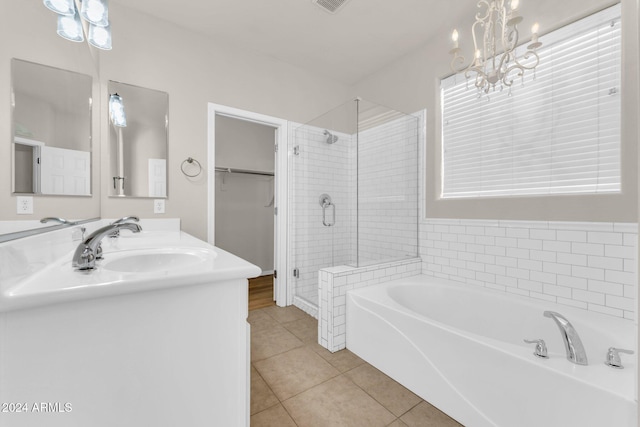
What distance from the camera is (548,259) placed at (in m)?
1.76

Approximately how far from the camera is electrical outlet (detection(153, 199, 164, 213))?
7.11 feet

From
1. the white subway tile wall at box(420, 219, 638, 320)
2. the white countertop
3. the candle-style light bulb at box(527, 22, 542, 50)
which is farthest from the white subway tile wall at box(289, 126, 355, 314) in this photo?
the white countertop

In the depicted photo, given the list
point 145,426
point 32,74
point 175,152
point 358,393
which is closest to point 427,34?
point 175,152

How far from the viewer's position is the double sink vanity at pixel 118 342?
0.54m

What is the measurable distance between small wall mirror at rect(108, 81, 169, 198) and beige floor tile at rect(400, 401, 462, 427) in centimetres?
229

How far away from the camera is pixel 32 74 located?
2.76 feet

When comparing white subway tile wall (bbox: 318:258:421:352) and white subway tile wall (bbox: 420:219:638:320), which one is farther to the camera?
white subway tile wall (bbox: 318:258:421:352)

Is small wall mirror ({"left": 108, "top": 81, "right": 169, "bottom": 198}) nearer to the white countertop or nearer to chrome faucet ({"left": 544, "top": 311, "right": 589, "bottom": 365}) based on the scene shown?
the white countertop

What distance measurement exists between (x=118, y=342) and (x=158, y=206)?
1.79 m

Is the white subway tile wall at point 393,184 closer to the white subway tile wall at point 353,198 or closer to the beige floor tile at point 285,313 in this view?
the white subway tile wall at point 353,198

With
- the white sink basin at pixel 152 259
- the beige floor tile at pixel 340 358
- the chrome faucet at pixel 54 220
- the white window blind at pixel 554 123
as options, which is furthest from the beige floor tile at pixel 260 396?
the white window blind at pixel 554 123

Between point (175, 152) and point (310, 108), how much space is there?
62.1 inches

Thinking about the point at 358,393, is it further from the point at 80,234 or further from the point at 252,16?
the point at 252,16

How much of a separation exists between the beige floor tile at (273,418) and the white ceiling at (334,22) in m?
2.81
